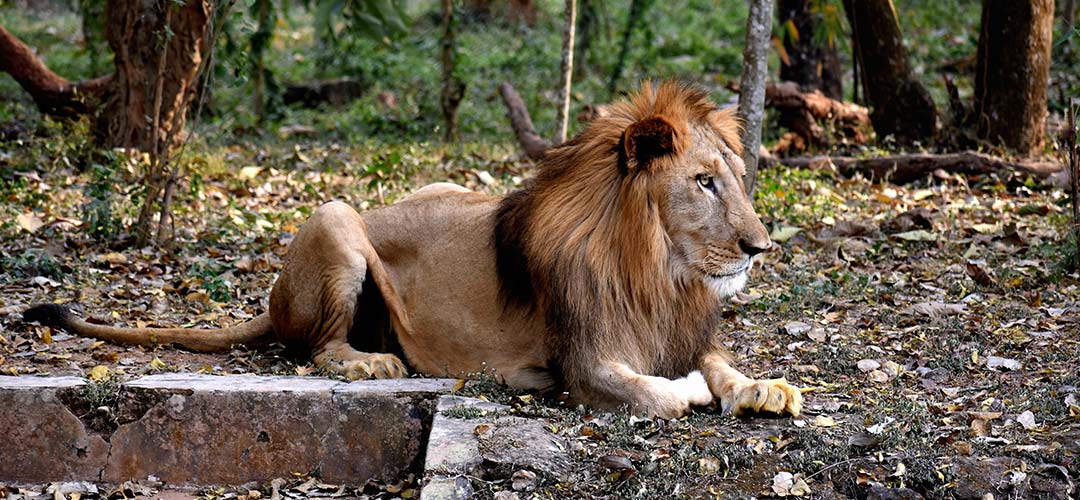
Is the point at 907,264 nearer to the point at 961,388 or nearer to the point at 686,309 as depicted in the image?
the point at 961,388

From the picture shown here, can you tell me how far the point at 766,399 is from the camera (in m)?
4.20

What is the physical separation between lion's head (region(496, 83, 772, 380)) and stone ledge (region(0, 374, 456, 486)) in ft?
2.39

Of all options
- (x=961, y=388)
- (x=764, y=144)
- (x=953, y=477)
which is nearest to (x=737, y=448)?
(x=953, y=477)

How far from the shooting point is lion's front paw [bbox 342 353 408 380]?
498 centimetres

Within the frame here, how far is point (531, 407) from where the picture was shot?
448 centimetres

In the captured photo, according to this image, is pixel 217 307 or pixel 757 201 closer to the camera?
pixel 217 307

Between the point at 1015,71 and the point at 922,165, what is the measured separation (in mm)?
1142

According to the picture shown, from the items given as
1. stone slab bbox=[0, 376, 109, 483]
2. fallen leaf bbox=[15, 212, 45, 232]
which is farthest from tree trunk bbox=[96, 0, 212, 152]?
stone slab bbox=[0, 376, 109, 483]

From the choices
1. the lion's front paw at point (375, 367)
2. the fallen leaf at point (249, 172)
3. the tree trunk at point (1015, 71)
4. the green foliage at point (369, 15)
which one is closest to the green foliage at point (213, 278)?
the lion's front paw at point (375, 367)

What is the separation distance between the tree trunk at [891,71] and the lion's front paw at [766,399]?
20.6 ft

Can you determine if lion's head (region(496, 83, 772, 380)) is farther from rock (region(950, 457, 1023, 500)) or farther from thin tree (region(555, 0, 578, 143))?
thin tree (region(555, 0, 578, 143))

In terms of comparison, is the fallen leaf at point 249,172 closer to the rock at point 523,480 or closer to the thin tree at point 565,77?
the thin tree at point 565,77

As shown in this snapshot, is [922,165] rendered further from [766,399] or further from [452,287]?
[766,399]

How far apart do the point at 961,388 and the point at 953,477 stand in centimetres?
105
